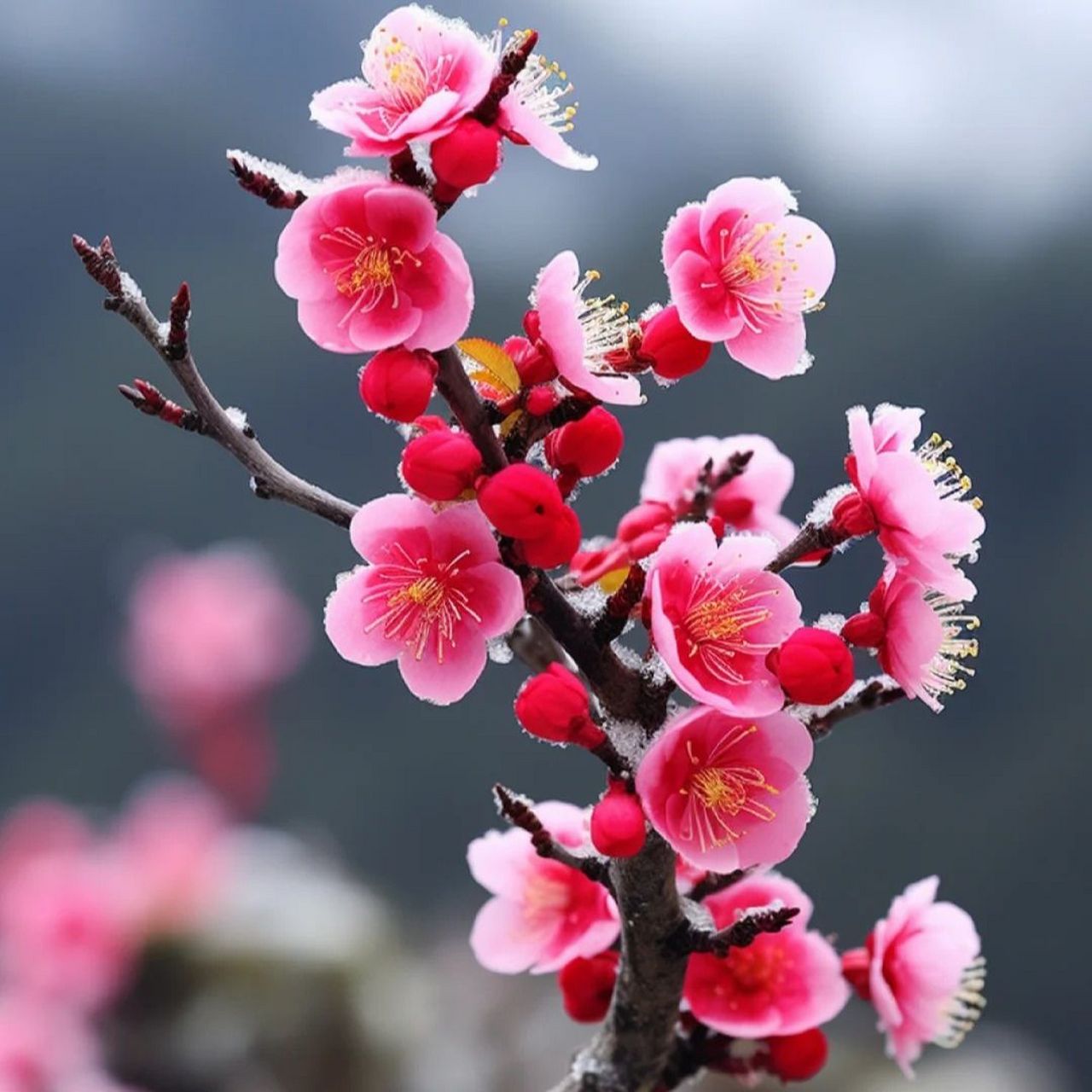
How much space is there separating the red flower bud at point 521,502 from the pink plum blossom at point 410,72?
4.2 inches

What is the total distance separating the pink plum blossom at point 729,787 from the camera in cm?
39

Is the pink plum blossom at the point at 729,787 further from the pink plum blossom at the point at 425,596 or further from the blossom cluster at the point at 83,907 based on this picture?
the blossom cluster at the point at 83,907

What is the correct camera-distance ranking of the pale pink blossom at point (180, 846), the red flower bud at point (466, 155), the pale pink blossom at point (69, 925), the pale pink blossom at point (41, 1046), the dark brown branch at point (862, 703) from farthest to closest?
the pale pink blossom at point (180, 846), the pale pink blossom at point (69, 925), the pale pink blossom at point (41, 1046), the dark brown branch at point (862, 703), the red flower bud at point (466, 155)

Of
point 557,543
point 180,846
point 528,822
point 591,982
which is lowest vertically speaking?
point 180,846

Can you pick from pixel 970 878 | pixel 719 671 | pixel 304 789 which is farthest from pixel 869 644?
pixel 970 878

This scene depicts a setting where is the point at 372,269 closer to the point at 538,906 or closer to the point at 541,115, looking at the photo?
the point at 541,115

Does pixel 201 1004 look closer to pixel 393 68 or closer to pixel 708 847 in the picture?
pixel 708 847

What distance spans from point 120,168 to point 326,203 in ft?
4.86

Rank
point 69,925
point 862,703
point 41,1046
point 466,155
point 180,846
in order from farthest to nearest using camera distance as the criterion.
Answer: point 180,846
point 69,925
point 41,1046
point 862,703
point 466,155

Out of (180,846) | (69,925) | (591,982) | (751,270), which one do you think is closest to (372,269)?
(751,270)

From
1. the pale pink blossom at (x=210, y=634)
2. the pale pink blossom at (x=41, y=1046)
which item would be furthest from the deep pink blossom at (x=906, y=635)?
the pale pink blossom at (x=210, y=634)

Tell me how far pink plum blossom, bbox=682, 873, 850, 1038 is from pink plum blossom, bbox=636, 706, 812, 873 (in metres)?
0.11

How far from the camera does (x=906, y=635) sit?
15.8 inches

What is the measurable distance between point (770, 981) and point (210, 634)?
988 millimetres
